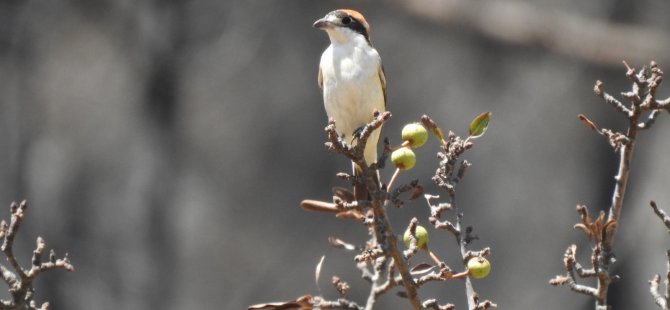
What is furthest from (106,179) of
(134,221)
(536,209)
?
(536,209)

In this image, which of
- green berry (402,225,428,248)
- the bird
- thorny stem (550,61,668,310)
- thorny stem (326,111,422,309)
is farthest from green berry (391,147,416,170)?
the bird

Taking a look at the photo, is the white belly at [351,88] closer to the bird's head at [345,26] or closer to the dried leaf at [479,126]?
the bird's head at [345,26]

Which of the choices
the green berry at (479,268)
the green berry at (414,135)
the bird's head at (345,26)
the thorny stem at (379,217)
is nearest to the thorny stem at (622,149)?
the green berry at (479,268)

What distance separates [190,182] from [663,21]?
365 cm

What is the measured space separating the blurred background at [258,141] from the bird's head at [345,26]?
3.33 meters

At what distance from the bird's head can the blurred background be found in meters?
3.33

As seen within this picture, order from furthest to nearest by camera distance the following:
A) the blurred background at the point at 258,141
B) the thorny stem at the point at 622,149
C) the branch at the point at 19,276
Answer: the blurred background at the point at 258,141, the thorny stem at the point at 622,149, the branch at the point at 19,276

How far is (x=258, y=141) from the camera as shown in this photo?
23.3 feet

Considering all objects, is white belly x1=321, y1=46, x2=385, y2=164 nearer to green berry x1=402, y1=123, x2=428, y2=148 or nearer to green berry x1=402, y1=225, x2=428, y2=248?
green berry x1=402, y1=123, x2=428, y2=148

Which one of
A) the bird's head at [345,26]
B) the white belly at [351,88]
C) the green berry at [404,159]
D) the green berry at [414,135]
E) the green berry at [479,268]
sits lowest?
the green berry at [479,268]

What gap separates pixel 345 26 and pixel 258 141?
150 inches

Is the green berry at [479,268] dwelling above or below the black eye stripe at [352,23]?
below

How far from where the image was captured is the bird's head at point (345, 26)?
3320mm

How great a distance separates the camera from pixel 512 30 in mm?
7660
